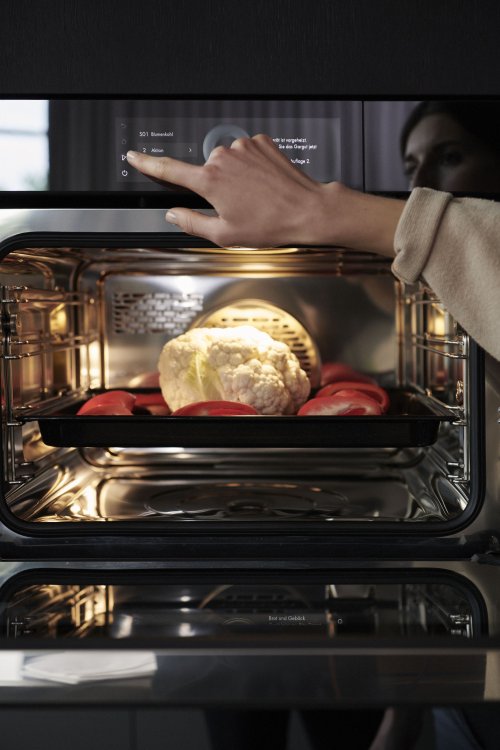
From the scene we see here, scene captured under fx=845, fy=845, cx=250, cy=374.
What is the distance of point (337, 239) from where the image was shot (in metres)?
0.92

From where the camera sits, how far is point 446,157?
1.00 metres

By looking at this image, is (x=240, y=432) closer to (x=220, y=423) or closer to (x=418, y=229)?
(x=220, y=423)

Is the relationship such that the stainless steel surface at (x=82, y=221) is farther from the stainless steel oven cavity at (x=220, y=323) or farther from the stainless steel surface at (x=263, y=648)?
the stainless steel surface at (x=263, y=648)

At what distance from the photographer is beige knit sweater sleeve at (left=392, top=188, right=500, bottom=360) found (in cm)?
86

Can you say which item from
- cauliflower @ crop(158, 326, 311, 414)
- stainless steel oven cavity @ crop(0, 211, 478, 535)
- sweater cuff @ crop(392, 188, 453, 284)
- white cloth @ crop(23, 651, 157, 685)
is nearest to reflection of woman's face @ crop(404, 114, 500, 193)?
sweater cuff @ crop(392, 188, 453, 284)

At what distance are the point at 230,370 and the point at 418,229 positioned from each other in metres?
0.51

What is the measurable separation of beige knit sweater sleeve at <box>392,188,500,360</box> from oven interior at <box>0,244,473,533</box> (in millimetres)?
328

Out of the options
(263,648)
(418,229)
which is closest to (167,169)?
(418,229)

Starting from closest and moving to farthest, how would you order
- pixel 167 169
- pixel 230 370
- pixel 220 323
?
pixel 167 169 → pixel 230 370 → pixel 220 323

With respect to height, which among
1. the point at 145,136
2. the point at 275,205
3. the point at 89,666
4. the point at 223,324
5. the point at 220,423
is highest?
the point at 145,136

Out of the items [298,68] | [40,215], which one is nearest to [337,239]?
[298,68]

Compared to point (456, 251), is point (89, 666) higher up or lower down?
lower down

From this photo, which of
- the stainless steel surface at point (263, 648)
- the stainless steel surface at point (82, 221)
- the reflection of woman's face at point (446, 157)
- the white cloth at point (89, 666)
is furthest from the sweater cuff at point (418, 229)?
the white cloth at point (89, 666)

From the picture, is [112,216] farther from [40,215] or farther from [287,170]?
[287,170]
